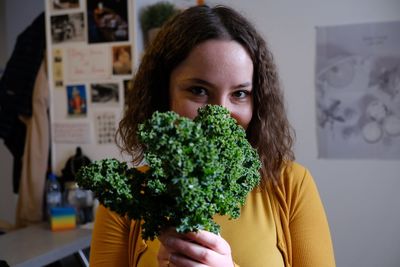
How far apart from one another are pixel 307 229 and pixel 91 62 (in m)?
1.57

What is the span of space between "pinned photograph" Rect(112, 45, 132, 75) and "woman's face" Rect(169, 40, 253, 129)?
4.24 ft

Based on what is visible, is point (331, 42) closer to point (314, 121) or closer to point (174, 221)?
point (314, 121)

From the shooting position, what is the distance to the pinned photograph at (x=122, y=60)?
1.93 meters

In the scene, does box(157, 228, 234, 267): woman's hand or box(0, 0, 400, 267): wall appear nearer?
box(157, 228, 234, 267): woman's hand

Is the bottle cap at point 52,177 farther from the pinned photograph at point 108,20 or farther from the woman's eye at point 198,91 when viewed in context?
the woman's eye at point 198,91

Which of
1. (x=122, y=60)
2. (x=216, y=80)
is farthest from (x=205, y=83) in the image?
(x=122, y=60)

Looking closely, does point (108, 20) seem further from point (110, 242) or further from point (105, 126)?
point (110, 242)

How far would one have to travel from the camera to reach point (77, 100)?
6.71 ft

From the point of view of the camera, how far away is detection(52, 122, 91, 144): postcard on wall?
2.04 metres

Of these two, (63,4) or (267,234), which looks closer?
(267,234)

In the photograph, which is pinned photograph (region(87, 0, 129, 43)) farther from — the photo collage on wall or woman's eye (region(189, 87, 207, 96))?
woman's eye (region(189, 87, 207, 96))

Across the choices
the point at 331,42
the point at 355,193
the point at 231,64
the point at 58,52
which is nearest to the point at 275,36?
the point at 331,42

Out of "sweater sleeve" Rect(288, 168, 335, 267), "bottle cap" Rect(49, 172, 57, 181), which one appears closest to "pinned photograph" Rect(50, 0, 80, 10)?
"bottle cap" Rect(49, 172, 57, 181)

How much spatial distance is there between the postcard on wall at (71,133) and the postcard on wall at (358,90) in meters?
1.19
